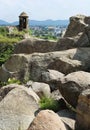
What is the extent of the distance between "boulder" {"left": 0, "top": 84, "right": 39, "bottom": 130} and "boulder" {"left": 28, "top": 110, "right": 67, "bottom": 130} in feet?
4.24

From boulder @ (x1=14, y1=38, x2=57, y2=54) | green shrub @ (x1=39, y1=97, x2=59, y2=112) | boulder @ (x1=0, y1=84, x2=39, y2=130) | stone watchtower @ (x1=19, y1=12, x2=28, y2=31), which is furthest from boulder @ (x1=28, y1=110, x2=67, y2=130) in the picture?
stone watchtower @ (x1=19, y1=12, x2=28, y2=31)

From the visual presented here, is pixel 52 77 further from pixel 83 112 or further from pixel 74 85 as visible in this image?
pixel 83 112

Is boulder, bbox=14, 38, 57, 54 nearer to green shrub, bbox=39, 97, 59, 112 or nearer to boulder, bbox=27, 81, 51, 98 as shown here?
boulder, bbox=27, 81, 51, 98

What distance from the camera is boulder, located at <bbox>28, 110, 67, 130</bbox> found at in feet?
29.5

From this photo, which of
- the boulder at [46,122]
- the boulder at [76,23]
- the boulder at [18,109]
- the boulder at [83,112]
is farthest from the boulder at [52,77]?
the boulder at [76,23]

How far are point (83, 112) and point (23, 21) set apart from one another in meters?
61.6

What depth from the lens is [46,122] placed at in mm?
9055

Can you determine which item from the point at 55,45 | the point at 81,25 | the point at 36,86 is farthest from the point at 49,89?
the point at 81,25

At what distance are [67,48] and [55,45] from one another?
142cm

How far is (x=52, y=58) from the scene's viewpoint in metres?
17.3

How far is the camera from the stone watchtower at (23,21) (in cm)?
6962

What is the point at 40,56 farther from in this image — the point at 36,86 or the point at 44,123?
the point at 44,123

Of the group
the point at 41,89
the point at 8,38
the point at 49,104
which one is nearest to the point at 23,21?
the point at 8,38

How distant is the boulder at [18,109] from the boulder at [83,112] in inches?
49.0
